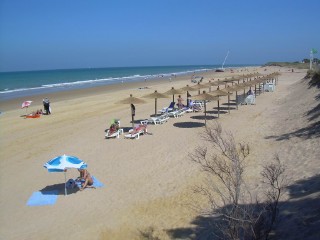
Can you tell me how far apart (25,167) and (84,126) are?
582 cm

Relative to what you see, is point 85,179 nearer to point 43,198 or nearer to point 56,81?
point 43,198

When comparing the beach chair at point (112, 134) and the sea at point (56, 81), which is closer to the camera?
the beach chair at point (112, 134)

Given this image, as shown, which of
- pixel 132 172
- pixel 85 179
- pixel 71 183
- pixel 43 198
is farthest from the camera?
pixel 132 172

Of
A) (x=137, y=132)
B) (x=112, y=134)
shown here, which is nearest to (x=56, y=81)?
(x=112, y=134)

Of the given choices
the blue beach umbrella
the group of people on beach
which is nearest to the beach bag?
the group of people on beach

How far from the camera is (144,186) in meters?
8.62

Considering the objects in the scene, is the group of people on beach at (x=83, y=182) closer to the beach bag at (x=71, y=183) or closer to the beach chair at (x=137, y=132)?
the beach bag at (x=71, y=183)

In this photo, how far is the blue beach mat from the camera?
803 cm

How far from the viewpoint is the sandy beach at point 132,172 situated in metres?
6.75

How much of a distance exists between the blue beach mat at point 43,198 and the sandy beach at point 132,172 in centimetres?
15

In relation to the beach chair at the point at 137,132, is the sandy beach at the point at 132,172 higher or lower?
Result: lower

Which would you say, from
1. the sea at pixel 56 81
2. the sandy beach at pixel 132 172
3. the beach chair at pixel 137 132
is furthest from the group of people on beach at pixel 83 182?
the sea at pixel 56 81

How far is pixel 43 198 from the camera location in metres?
A: 8.27

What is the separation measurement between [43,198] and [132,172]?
8.16 feet
